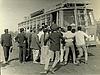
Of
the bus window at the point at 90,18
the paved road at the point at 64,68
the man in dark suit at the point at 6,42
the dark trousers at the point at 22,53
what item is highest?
the bus window at the point at 90,18

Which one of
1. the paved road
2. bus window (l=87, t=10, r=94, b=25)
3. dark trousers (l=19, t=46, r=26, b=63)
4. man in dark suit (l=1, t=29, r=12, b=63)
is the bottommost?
the paved road

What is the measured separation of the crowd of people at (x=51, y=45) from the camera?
7.84 feet

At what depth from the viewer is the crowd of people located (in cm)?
239

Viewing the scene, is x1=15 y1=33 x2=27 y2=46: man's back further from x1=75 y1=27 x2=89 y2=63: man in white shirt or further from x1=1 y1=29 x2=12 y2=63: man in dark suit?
x1=75 y1=27 x2=89 y2=63: man in white shirt

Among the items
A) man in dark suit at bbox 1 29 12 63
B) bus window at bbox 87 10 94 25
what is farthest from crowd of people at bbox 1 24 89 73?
bus window at bbox 87 10 94 25

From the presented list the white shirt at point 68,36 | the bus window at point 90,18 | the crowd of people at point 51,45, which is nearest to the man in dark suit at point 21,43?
the crowd of people at point 51,45

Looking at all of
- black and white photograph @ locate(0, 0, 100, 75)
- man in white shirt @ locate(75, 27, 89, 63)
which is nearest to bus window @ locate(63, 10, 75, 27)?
black and white photograph @ locate(0, 0, 100, 75)

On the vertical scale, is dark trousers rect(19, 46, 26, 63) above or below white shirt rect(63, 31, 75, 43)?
below

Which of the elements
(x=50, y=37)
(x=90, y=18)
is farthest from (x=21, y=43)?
(x=90, y=18)

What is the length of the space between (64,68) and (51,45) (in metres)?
0.27

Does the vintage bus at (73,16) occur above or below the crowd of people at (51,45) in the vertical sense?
above

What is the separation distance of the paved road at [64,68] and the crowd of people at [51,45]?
0.05 m

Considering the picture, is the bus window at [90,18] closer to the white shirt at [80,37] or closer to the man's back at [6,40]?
the white shirt at [80,37]

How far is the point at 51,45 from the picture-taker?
2.39 meters
